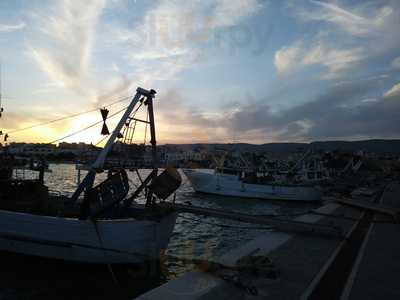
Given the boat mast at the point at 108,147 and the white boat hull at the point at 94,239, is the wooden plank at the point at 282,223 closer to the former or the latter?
the white boat hull at the point at 94,239

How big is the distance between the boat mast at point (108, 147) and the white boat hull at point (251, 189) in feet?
103

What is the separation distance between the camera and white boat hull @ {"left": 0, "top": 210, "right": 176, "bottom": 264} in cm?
1255

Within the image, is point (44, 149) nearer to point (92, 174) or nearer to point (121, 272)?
point (92, 174)

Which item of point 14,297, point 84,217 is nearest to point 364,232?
point 84,217

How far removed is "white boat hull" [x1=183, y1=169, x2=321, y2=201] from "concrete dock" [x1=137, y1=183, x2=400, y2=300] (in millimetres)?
29676

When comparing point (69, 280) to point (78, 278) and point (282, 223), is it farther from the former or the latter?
point (282, 223)

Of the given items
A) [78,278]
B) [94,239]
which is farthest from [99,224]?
[78,278]

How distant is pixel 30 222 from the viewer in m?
13.3

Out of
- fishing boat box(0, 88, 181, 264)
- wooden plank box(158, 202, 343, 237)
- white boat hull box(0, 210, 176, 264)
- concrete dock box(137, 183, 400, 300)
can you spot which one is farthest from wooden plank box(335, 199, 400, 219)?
white boat hull box(0, 210, 176, 264)

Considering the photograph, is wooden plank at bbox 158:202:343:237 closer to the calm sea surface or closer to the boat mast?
the calm sea surface

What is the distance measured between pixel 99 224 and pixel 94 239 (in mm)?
607

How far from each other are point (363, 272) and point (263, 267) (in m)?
2.72

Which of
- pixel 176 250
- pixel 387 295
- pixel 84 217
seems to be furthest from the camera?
pixel 176 250

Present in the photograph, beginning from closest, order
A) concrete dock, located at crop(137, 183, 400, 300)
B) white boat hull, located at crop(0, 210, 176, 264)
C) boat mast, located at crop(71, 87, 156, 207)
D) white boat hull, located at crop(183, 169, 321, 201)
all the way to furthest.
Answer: concrete dock, located at crop(137, 183, 400, 300) → white boat hull, located at crop(0, 210, 176, 264) → boat mast, located at crop(71, 87, 156, 207) → white boat hull, located at crop(183, 169, 321, 201)
